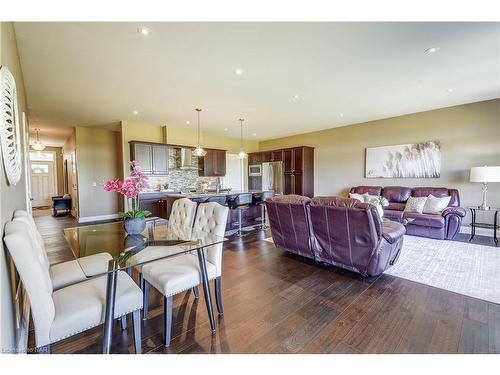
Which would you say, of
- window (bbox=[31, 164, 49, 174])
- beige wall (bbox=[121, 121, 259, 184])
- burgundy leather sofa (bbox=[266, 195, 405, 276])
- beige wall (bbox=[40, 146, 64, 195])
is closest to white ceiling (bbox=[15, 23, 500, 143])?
beige wall (bbox=[121, 121, 259, 184])

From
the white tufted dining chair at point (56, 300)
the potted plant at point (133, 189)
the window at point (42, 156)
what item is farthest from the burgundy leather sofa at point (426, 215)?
the window at point (42, 156)

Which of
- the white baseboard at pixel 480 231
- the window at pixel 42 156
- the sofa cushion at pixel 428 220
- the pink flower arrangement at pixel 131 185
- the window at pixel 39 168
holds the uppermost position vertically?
the window at pixel 42 156

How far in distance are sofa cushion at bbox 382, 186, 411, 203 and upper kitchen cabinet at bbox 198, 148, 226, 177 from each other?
4788mm

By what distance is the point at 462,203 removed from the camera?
4895mm

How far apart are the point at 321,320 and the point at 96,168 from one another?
728cm

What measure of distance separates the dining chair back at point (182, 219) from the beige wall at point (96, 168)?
524cm

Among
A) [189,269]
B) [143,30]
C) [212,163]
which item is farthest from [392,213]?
[143,30]

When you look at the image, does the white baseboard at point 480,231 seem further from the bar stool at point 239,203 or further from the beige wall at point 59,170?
the beige wall at point 59,170

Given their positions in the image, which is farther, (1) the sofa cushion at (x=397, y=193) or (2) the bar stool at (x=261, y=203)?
A: (2) the bar stool at (x=261, y=203)

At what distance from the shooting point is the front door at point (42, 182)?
961 centimetres

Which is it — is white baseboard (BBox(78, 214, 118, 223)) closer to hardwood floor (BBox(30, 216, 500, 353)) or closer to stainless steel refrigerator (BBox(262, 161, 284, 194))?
stainless steel refrigerator (BBox(262, 161, 284, 194))

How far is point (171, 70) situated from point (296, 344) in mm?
3429

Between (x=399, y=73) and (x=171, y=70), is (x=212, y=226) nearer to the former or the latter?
(x=171, y=70)
